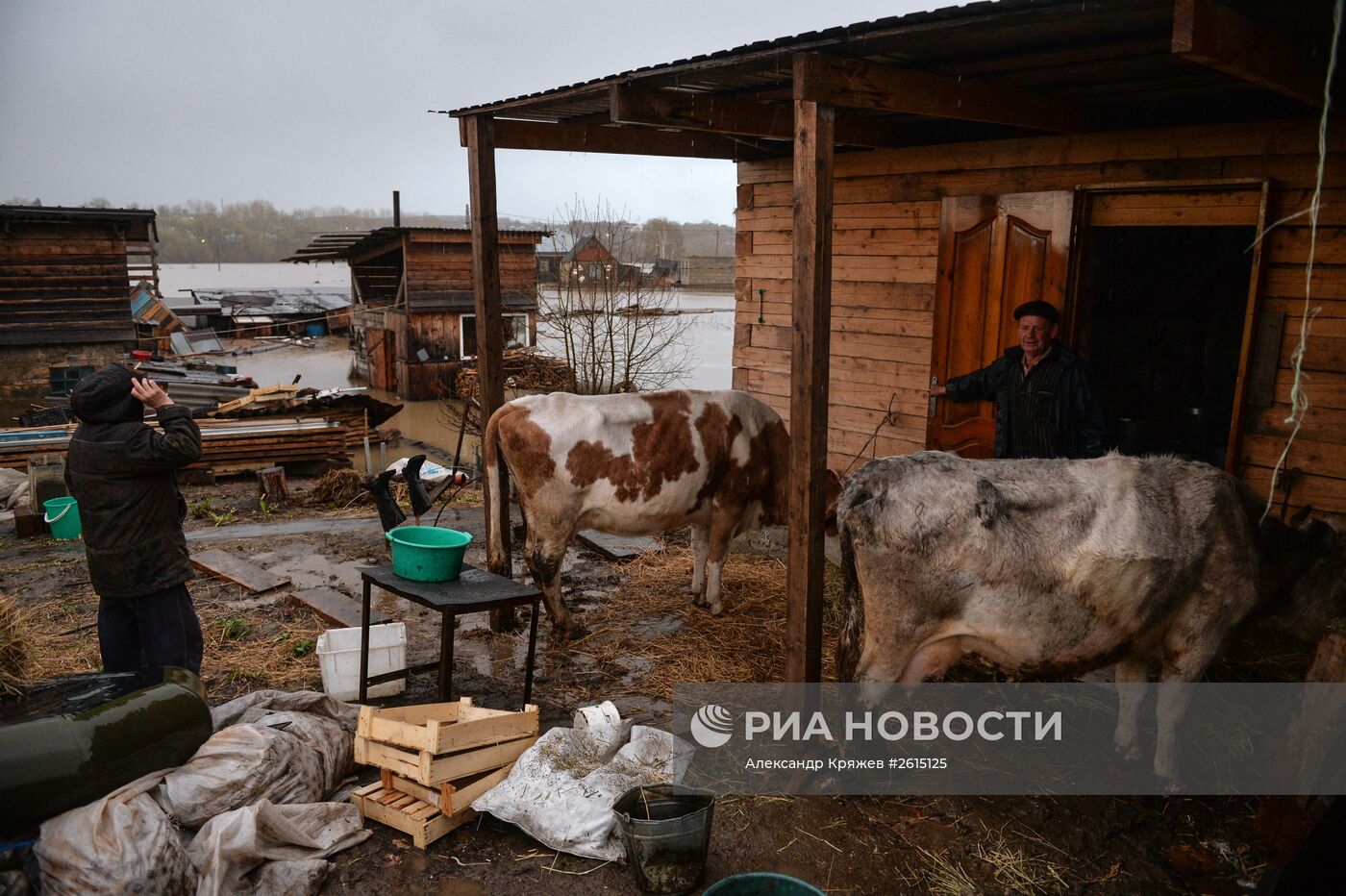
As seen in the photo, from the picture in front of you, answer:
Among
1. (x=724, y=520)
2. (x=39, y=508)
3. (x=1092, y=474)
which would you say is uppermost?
(x=1092, y=474)

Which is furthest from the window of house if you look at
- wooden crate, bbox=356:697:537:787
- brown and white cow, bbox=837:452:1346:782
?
brown and white cow, bbox=837:452:1346:782

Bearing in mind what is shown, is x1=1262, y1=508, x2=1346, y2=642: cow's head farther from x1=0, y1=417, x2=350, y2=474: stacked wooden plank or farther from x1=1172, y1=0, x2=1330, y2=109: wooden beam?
x1=0, y1=417, x2=350, y2=474: stacked wooden plank

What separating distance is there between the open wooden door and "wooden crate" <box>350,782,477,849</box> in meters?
5.01

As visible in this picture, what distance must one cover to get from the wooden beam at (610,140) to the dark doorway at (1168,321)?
4.24 m

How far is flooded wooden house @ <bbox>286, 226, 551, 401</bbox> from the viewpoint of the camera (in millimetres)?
24719

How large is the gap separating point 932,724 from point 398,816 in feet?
10.5

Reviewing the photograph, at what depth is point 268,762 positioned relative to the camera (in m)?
4.20

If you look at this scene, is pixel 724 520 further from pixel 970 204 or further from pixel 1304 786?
pixel 1304 786

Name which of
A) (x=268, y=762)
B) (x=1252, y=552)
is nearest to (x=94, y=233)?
(x=268, y=762)

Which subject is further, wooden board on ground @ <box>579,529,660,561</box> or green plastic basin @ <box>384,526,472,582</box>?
wooden board on ground @ <box>579,529,660,561</box>

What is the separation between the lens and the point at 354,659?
5781 mm

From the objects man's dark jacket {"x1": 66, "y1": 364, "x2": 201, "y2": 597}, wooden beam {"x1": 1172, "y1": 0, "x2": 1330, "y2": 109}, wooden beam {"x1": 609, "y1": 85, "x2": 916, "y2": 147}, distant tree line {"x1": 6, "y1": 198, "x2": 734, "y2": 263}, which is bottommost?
man's dark jacket {"x1": 66, "y1": 364, "x2": 201, "y2": 597}

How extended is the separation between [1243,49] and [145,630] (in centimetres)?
644

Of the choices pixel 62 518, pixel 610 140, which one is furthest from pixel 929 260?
pixel 62 518
